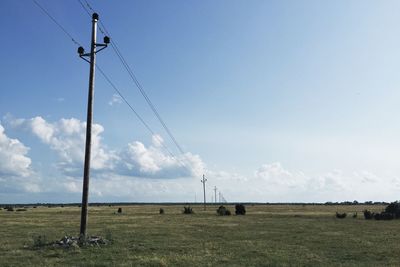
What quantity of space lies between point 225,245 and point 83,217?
7.99 meters

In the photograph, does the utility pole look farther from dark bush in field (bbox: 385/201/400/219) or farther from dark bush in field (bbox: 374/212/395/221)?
dark bush in field (bbox: 385/201/400/219)

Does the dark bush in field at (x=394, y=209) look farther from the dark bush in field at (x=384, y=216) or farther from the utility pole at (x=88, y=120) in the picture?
the utility pole at (x=88, y=120)

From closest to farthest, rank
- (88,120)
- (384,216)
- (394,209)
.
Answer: (88,120) → (384,216) → (394,209)

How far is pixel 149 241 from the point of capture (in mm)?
30922

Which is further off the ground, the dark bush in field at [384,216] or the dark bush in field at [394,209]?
the dark bush in field at [394,209]

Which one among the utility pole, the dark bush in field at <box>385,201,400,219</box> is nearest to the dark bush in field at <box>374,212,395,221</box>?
the dark bush in field at <box>385,201,400,219</box>

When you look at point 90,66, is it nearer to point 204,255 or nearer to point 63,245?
point 63,245

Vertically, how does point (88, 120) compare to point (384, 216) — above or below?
above

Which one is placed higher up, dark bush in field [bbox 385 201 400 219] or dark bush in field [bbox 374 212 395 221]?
dark bush in field [bbox 385 201 400 219]

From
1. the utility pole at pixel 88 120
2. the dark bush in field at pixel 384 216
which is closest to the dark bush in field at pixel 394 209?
the dark bush in field at pixel 384 216

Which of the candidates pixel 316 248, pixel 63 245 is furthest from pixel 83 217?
pixel 316 248

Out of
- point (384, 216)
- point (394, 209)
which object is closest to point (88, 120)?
point (384, 216)

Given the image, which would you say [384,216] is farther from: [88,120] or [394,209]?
[88,120]

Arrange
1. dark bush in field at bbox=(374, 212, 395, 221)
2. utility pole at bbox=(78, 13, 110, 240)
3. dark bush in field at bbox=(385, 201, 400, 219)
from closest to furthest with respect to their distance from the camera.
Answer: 1. utility pole at bbox=(78, 13, 110, 240)
2. dark bush in field at bbox=(374, 212, 395, 221)
3. dark bush in field at bbox=(385, 201, 400, 219)
